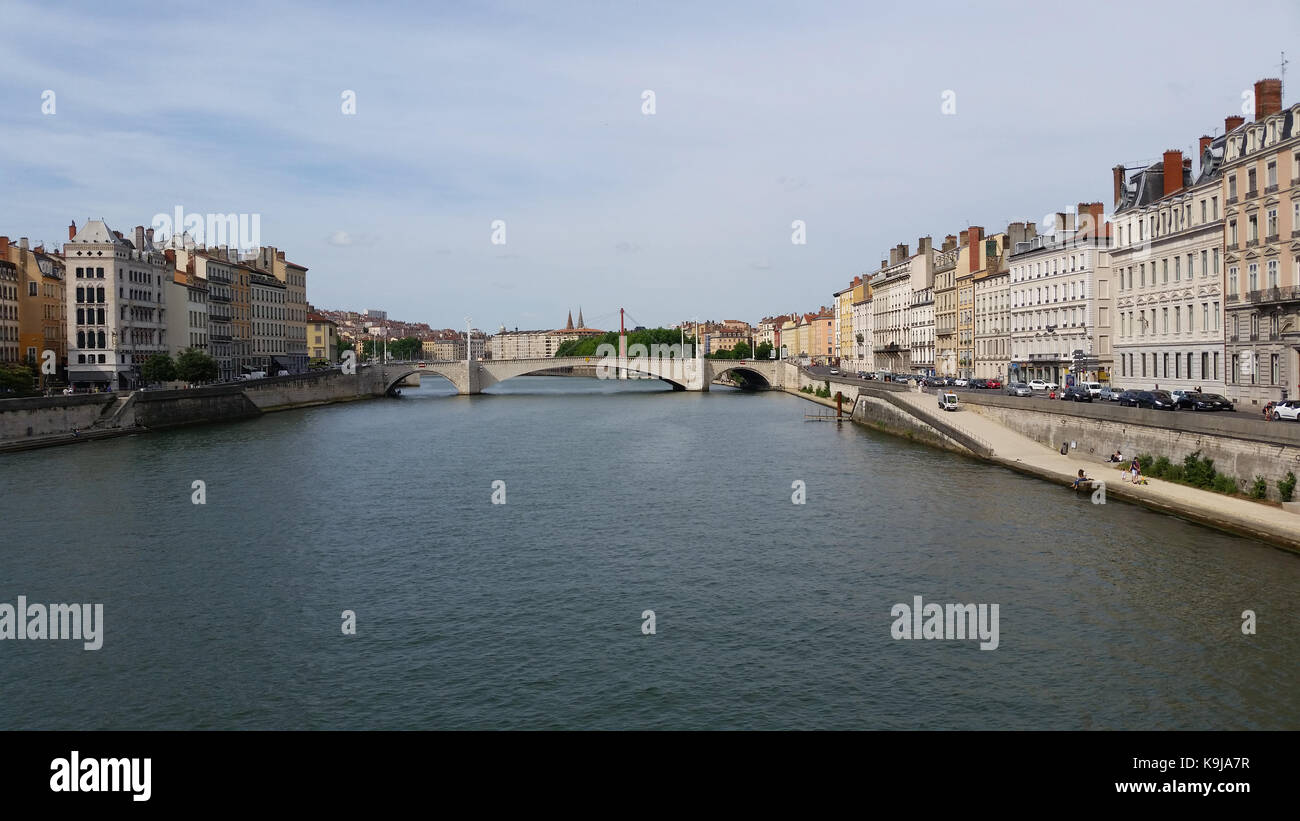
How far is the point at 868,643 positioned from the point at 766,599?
3.90 m

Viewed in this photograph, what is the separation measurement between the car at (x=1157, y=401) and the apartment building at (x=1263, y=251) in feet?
11.6

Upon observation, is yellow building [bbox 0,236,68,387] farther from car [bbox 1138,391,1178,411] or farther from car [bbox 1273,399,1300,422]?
car [bbox 1273,399,1300,422]

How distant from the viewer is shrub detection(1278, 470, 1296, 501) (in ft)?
96.4

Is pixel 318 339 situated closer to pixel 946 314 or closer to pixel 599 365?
pixel 599 365

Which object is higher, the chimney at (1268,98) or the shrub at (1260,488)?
the chimney at (1268,98)

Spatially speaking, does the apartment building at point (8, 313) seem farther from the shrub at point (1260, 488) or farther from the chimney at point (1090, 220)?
the shrub at point (1260, 488)

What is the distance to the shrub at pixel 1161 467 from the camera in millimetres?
36562

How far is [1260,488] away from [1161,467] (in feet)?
20.7

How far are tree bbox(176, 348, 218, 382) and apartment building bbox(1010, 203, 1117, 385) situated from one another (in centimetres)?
6175

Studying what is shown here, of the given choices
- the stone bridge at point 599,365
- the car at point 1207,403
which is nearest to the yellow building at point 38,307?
the stone bridge at point 599,365
